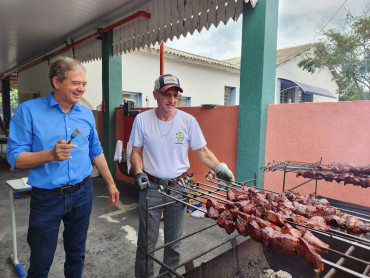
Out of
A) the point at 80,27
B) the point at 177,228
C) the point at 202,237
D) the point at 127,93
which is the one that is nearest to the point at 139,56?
the point at 127,93

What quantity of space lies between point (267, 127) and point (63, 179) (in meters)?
3.00

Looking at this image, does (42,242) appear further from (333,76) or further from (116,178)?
(333,76)

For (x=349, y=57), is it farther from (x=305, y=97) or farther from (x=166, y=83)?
(x=166, y=83)

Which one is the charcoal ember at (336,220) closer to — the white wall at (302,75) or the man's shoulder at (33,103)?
the man's shoulder at (33,103)

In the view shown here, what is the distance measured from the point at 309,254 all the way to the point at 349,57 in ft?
55.2

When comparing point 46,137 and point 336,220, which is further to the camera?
point 46,137

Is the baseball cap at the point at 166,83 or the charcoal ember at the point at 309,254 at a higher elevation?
the baseball cap at the point at 166,83

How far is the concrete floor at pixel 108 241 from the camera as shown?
3111mm

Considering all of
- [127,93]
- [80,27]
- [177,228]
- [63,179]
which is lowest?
[177,228]

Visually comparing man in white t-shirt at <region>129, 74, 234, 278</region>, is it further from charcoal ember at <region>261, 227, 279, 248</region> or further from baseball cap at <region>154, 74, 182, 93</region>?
charcoal ember at <region>261, 227, 279, 248</region>

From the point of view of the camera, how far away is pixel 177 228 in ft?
8.60

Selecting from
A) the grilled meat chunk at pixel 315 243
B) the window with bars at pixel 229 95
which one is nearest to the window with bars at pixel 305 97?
the window with bars at pixel 229 95

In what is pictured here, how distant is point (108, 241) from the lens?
378 cm

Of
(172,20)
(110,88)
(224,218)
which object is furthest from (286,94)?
(224,218)
